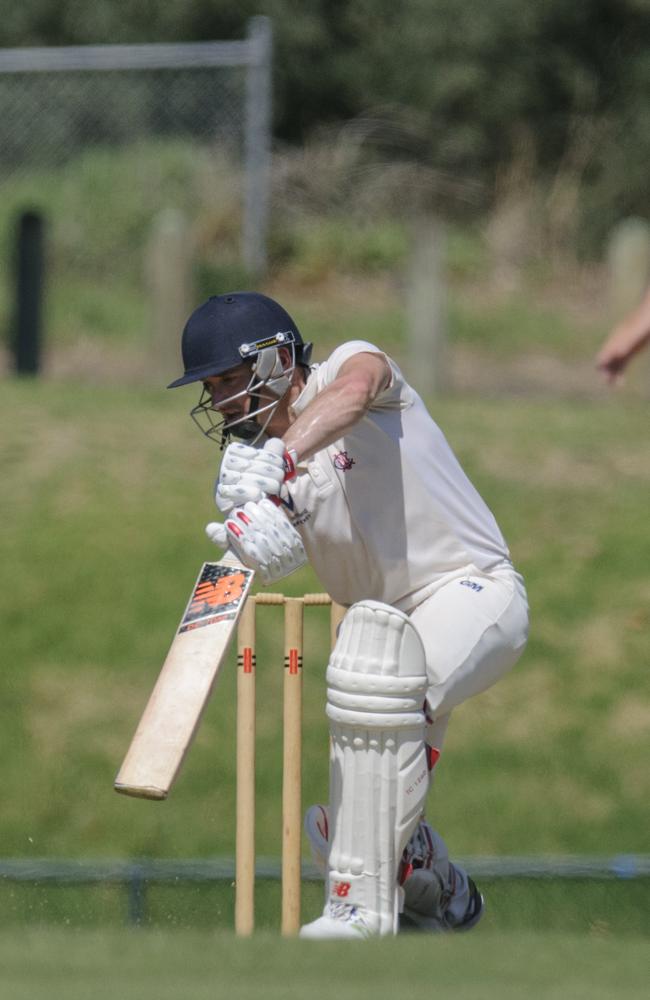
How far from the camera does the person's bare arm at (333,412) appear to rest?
10.3 ft

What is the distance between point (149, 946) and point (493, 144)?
14150mm

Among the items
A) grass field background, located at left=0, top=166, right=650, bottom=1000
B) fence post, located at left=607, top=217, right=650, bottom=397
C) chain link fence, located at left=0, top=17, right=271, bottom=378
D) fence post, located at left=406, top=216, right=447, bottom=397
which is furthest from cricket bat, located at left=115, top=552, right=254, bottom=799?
chain link fence, located at left=0, top=17, right=271, bottom=378

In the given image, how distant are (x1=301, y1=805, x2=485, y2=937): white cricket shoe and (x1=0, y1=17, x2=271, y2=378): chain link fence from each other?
24.2ft

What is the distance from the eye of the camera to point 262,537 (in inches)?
118

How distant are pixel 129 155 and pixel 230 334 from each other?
833cm

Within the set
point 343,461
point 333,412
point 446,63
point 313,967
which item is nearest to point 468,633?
point 343,461

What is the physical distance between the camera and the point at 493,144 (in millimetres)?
16125

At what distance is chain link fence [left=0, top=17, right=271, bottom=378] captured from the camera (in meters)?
10.9

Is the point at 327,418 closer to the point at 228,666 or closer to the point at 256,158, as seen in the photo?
the point at 228,666

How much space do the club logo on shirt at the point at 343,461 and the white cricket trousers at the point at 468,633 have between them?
30 centimetres

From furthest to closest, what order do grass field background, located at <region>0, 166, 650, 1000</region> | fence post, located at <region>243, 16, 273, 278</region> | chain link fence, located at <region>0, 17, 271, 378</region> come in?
chain link fence, located at <region>0, 17, 271, 378</region> → fence post, located at <region>243, 16, 273, 278</region> → grass field background, located at <region>0, 166, 650, 1000</region>

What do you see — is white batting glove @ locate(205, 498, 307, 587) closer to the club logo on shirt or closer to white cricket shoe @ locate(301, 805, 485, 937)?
the club logo on shirt

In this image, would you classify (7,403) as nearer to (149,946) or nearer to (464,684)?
(464,684)

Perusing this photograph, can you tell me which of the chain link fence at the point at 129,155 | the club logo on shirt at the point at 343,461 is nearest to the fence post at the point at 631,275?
the chain link fence at the point at 129,155
